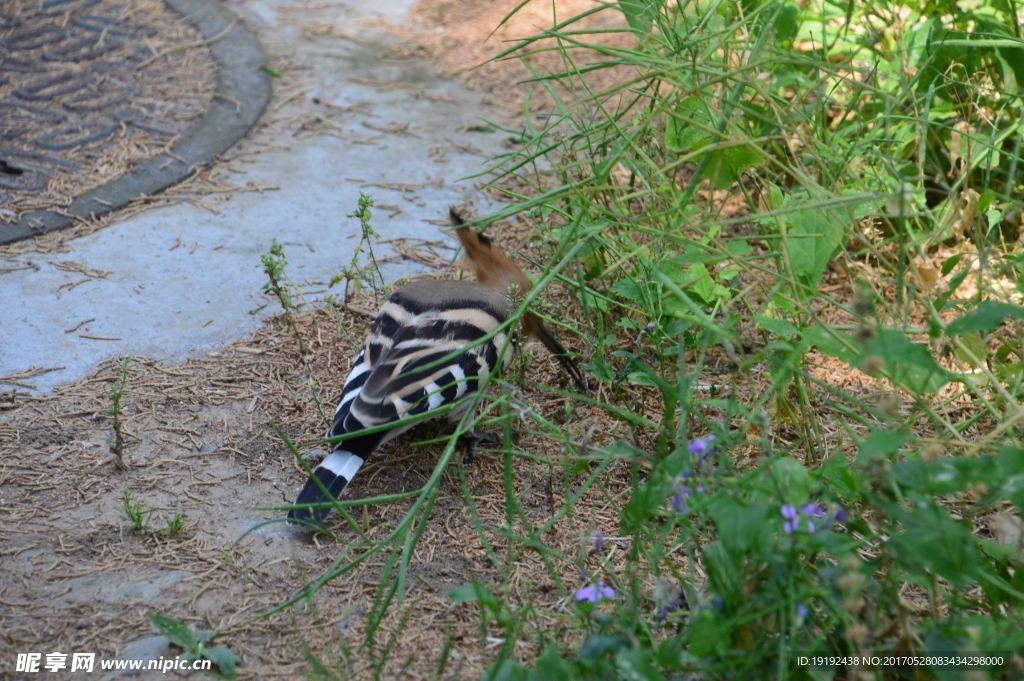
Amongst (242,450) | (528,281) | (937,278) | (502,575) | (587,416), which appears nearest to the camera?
(502,575)

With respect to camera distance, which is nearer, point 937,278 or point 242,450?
point 242,450

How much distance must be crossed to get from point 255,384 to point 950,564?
92.5 inches

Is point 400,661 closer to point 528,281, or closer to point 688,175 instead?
point 528,281

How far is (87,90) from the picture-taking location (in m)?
4.93

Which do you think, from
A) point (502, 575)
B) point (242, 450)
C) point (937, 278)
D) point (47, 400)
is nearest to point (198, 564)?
point (242, 450)

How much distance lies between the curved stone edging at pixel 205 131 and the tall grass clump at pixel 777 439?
193 centimetres

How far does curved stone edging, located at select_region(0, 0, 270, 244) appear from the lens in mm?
3973

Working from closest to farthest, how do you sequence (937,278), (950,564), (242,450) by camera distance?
1. (950,564)
2. (242,450)
3. (937,278)

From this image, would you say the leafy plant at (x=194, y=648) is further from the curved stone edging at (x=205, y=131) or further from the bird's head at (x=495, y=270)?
the curved stone edging at (x=205, y=131)

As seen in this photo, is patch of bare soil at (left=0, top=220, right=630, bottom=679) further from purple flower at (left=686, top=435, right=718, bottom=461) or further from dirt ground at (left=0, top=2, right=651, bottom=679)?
purple flower at (left=686, top=435, right=718, bottom=461)

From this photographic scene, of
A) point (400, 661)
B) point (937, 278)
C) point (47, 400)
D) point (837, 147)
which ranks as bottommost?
point (47, 400)

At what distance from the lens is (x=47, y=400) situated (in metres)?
2.99

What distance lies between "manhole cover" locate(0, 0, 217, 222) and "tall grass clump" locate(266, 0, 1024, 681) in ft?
7.47

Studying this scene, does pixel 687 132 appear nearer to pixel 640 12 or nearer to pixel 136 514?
pixel 640 12
